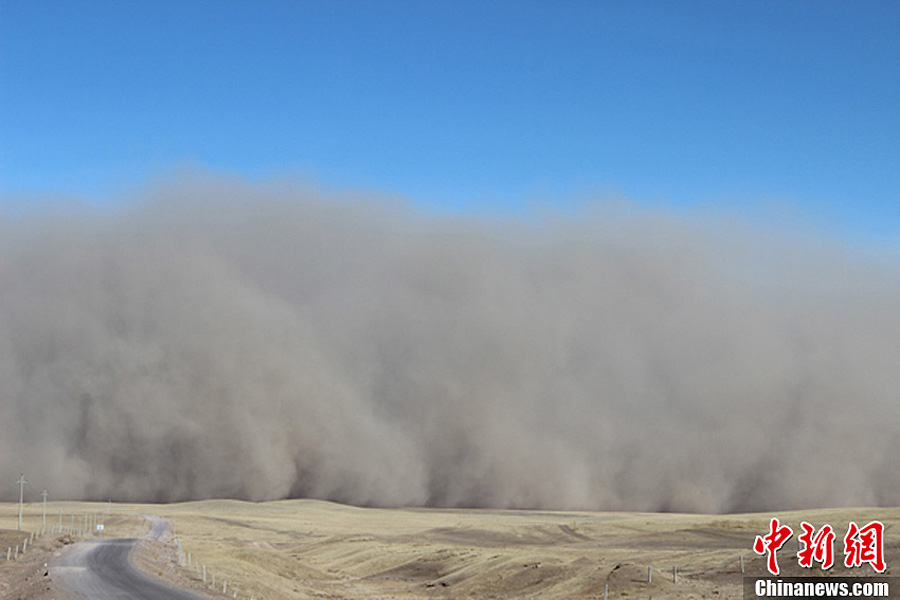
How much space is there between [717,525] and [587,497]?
3458 cm

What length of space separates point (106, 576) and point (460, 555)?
1231 centimetres

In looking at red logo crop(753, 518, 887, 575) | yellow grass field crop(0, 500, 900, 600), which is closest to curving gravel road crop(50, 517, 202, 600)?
yellow grass field crop(0, 500, 900, 600)

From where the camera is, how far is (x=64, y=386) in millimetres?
74375

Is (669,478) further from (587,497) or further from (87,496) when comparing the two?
(87,496)

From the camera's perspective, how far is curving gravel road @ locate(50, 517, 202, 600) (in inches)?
863

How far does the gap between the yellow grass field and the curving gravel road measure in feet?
3.34

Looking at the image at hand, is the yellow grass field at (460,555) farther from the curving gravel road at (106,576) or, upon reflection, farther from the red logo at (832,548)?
the curving gravel road at (106,576)

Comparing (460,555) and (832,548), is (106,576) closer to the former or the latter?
(460,555)

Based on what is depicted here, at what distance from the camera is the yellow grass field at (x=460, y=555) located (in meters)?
25.5

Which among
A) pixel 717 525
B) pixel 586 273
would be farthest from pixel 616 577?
pixel 586 273

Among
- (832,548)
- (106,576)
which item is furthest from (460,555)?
(832,548)

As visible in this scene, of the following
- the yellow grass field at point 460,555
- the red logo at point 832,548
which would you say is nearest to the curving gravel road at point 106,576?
the yellow grass field at point 460,555

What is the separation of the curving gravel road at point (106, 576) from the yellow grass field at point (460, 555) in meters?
1.02

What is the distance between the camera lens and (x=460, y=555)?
111ft
